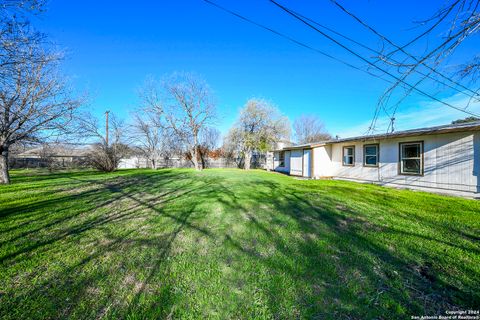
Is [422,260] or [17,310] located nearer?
→ [17,310]

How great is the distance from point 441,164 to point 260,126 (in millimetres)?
17298

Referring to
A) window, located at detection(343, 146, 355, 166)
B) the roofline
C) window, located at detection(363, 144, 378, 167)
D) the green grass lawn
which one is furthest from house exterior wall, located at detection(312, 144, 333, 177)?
the green grass lawn

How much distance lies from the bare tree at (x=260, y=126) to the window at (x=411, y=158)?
48.2 ft

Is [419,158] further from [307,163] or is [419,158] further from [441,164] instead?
[307,163]

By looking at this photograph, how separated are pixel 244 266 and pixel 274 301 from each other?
24.2 inches

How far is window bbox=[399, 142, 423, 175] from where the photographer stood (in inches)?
332

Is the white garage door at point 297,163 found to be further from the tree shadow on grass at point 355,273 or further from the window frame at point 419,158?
the tree shadow on grass at point 355,273

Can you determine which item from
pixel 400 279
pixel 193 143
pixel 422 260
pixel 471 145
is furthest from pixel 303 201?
pixel 193 143

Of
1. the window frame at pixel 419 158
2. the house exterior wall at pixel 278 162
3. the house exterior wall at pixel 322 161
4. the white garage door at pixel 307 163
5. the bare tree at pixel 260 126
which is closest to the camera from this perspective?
the window frame at pixel 419 158

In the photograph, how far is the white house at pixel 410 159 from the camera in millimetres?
7035

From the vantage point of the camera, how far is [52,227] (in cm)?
360

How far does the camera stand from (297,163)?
49.2ft

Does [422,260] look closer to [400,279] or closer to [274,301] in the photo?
[400,279]

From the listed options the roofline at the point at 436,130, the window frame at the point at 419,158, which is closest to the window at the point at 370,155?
the roofline at the point at 436,130
